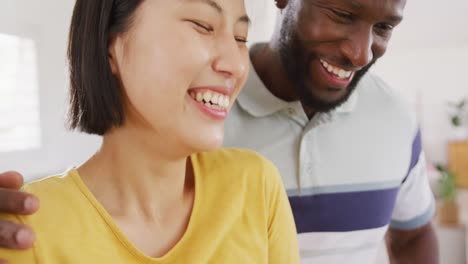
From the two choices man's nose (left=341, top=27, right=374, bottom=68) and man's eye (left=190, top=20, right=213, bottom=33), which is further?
man's nose (left=341, top=27, right=374, bottom=68)

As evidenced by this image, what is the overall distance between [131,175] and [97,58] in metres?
0.16

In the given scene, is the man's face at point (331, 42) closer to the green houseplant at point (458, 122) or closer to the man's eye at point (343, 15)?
the man's eye at point (343, 15)

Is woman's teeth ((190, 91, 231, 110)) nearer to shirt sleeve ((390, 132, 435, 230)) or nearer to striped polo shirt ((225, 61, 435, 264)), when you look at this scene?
striped polo shirt ((225, 61, 435, 264))

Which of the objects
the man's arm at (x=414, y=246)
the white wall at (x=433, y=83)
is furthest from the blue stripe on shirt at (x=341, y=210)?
the white wall at (x=433, y=83)

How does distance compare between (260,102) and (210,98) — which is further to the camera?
(260,102)

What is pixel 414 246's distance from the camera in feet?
3.71

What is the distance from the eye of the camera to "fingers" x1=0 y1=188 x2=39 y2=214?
529 mm

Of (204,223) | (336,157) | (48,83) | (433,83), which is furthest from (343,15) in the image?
(433,83)

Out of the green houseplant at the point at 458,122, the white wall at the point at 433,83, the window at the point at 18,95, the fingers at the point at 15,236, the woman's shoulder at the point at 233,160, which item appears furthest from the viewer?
the green houseplant at the point at 458,122

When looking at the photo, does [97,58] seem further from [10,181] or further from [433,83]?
[433,83]

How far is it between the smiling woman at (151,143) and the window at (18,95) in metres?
0.69

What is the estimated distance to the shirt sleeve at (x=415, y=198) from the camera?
1038mm

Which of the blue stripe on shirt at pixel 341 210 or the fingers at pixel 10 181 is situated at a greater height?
the fingers at pixel 10 181

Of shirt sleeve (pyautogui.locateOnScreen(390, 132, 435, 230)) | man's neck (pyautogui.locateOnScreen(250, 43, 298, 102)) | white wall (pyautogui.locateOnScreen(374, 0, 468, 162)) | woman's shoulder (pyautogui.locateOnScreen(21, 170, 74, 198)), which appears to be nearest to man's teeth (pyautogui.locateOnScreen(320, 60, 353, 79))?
man's neck (pyautogui.locateOnScreen(250, 43, 298, 102))
